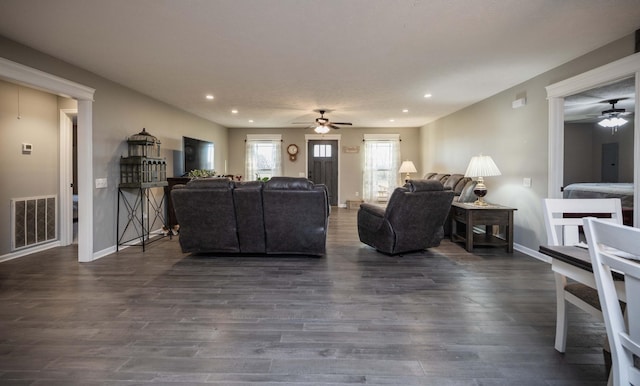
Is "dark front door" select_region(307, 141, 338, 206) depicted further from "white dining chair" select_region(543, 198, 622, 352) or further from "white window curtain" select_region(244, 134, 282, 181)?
"white dining chair" select_region(543, 198, 622, 352)

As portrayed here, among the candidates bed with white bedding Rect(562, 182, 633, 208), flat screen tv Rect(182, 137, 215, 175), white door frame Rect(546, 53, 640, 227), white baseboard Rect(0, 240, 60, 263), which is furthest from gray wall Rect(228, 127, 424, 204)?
white door frame Rect(546, 53, 640, 227)

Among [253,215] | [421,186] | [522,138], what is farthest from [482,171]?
[253,215]

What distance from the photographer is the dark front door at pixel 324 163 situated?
911cm

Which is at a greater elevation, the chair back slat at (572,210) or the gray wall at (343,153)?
the gray wall at (343,153)

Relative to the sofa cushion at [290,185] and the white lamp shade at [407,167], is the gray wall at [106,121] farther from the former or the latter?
the white lamp shade at [407,167]

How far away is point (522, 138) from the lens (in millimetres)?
4332

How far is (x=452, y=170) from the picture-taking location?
22.5 feet

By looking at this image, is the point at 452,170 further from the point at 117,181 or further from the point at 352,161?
the point at 117,181

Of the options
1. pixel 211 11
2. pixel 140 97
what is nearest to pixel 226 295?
pixel 211 11

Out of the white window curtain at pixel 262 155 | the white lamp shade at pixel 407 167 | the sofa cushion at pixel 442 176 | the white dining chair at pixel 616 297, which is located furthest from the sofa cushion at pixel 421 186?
the white window curtain at pixel 262 155

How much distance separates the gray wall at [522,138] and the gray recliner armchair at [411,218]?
124 centimetres

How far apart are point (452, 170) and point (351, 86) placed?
11.9 ft

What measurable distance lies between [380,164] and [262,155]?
11.7 feet

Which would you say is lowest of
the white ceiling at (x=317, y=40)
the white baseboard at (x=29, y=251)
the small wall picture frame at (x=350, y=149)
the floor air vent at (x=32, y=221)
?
the white baseboard at (x=29, y=251)
